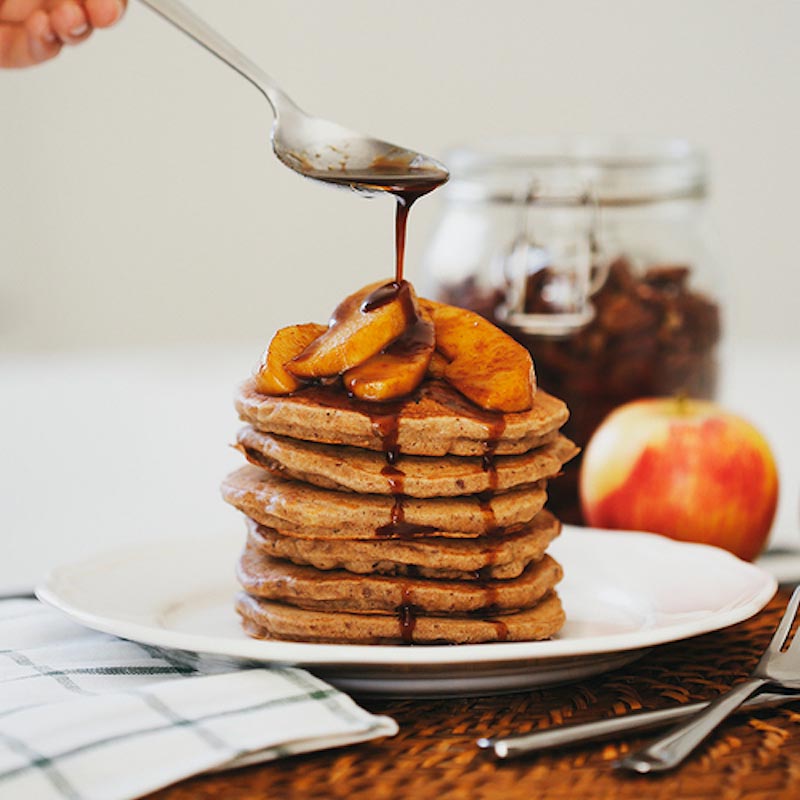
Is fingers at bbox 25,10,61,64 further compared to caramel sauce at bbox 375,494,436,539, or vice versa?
fingers at bbox 25,10,61,64

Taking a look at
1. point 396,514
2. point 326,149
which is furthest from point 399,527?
point 326,149

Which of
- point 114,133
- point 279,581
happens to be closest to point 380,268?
point 114,133

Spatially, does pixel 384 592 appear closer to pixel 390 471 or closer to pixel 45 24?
pixel 390 471

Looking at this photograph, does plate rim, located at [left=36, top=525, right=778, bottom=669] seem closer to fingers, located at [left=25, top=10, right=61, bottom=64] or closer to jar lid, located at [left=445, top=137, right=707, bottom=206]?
fingers, located at [left=25, top=10, right=61, bottom=64]

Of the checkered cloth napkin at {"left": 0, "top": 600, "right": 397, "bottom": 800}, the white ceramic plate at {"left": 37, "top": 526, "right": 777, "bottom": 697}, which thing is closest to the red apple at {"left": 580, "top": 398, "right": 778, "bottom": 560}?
the white ceramic plate at {"left": 37, "top": 526, "right": 777, "bottom": 697}

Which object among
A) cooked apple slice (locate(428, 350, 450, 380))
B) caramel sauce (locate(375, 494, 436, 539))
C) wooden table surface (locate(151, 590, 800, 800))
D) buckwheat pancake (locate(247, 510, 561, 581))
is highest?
cooked apple slice (locate(428, 350, 450, 380))
